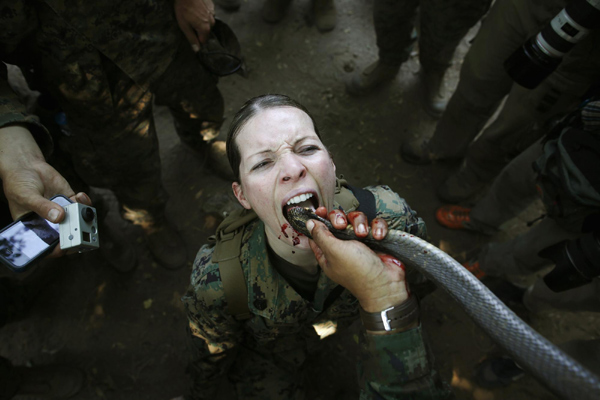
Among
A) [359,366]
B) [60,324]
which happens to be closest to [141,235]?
[60,324]

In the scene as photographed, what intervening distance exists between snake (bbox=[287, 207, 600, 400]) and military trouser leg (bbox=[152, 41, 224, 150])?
2075 millimetres

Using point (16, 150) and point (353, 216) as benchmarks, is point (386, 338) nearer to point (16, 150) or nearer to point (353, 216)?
point (353, 216)

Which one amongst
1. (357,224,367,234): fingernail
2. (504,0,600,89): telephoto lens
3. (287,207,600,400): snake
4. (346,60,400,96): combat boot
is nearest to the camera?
(287,207,600,400): snake

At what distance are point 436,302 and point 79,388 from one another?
3.58m

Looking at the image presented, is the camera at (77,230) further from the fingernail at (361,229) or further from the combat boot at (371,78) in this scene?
the combat boot at (371,78)

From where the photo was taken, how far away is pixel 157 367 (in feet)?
10.7

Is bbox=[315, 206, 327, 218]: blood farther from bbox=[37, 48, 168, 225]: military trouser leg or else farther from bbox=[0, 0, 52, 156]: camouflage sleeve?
bbox=[37, 48, 168, 225]: military trouser leg

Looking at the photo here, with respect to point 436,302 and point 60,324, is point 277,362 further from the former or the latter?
point 60,324

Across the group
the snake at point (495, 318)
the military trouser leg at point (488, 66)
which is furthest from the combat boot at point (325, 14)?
the snake at point (495, 318)

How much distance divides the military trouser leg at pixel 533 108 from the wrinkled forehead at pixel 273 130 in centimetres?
213

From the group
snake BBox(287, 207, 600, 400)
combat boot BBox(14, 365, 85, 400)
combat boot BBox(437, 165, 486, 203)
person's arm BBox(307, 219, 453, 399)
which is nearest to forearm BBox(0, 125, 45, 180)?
snake BBox(287, 207, 600, 400)

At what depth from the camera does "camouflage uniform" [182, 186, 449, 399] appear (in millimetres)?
1890

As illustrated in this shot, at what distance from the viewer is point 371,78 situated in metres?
4.68

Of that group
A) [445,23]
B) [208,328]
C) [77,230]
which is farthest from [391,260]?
[445,23]
